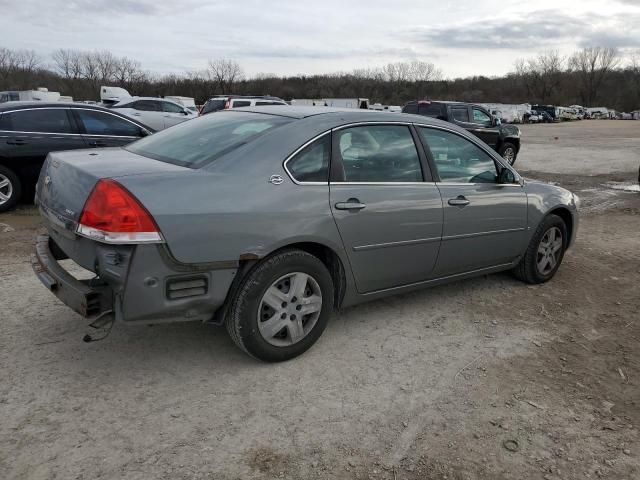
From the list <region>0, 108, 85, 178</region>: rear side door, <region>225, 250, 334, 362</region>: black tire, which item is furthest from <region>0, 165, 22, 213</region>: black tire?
<region>225, 250, 334, 362</region>: black tire

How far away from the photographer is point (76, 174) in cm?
314

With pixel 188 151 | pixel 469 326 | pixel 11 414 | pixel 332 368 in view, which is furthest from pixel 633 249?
pixel 11 414

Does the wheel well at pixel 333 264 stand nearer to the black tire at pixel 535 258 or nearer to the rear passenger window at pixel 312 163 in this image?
the rear passenger window at pixel 312 163

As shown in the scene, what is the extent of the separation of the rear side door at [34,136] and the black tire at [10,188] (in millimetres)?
113

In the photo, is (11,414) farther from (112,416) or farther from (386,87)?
(386,87)

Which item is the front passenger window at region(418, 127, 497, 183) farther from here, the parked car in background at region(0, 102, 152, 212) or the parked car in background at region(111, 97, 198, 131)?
the parked car in background at region(111, 97, 198, 131)

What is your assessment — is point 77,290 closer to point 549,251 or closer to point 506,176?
point 506,176

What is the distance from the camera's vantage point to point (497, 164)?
462 cm

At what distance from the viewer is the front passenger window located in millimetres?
4195

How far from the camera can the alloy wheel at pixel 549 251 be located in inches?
201

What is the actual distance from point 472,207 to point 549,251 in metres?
1.38

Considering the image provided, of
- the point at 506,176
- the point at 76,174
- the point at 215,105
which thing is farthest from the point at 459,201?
the point at 215,105

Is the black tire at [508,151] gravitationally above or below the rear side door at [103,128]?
below

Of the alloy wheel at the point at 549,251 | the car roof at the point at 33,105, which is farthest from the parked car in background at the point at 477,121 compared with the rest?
the alloy wheel at the point at 549,251
